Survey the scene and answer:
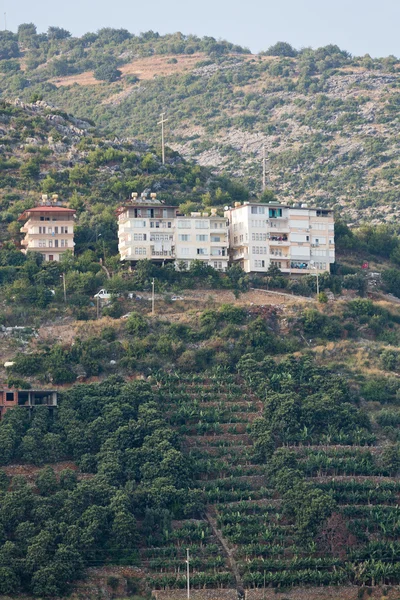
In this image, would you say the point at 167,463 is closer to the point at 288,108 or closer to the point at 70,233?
the point at 70,233

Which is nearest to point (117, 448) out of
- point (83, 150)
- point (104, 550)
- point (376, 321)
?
point (104, 550)

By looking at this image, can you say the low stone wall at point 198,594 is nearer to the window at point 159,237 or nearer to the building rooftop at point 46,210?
the window at point 159,237

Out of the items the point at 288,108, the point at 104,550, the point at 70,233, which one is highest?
the point at 288,108

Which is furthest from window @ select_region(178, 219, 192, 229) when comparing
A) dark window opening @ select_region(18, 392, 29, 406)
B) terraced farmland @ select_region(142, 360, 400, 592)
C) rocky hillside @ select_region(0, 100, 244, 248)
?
dark window opening @ select_region(18, 392, 29, 406)

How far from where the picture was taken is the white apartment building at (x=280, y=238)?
111 m

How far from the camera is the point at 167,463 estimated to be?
8231cm

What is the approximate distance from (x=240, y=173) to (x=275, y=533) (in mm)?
84933

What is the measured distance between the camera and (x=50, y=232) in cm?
11044

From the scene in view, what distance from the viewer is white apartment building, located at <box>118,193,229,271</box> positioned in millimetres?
109000

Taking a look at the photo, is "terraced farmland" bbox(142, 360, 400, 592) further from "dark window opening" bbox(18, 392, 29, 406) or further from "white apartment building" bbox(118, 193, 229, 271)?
"white apartment building" bbox(118, 193, 229, 271)

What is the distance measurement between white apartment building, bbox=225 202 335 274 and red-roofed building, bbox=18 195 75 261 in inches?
483

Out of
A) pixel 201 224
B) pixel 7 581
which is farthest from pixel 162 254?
pixel 7 581

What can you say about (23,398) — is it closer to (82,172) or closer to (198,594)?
(198,594)

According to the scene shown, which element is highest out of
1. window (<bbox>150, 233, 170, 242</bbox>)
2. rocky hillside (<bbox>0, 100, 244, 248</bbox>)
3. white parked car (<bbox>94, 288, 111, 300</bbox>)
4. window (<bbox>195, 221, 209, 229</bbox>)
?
rocky hillside (<bbox>0, 100, 244, 248</bbox>)
